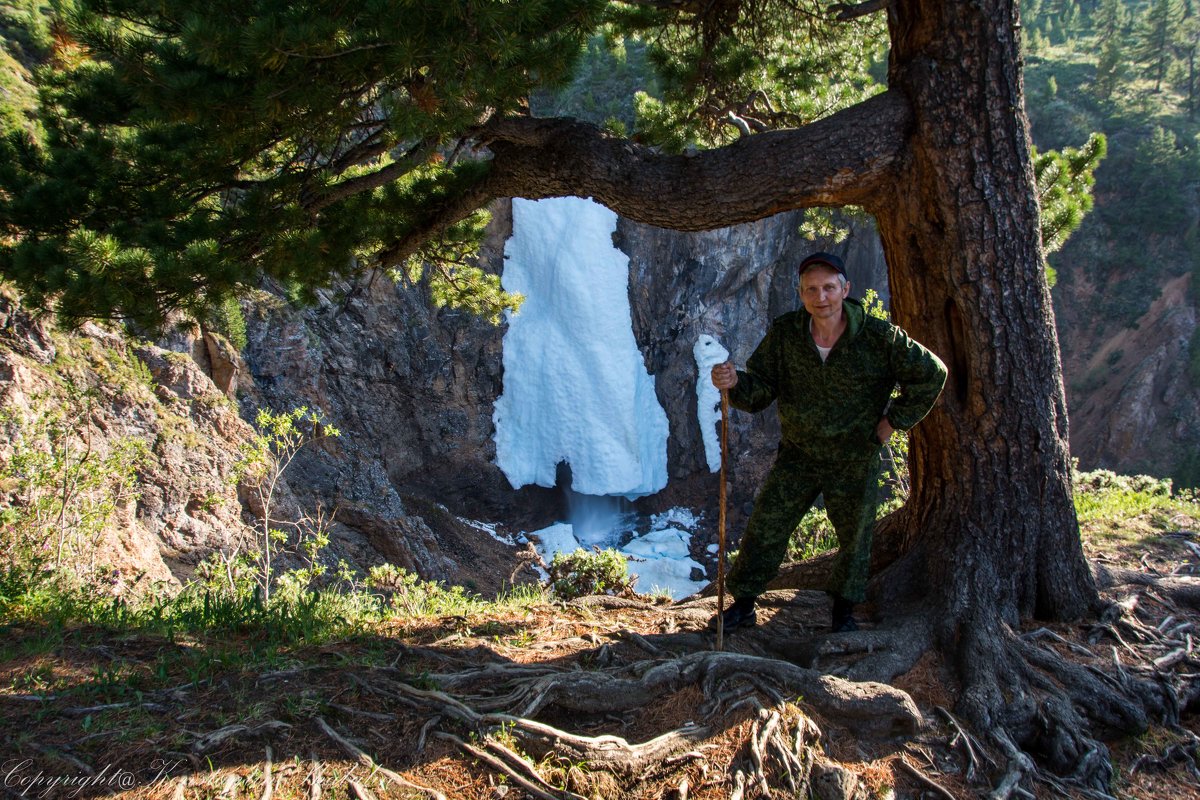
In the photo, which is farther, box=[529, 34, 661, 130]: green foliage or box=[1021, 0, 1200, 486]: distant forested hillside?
box=[1021, 0, 1200, 486]: distant forested hillside

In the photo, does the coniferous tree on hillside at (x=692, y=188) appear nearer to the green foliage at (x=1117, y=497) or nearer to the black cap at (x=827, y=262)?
the black cap at (x=827, y=262)

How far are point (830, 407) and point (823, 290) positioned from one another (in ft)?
1.65

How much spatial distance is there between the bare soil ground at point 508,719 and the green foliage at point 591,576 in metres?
2.27

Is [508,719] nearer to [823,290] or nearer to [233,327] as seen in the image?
[823,290]

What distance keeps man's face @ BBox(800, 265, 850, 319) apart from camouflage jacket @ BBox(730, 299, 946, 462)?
3.8 inches

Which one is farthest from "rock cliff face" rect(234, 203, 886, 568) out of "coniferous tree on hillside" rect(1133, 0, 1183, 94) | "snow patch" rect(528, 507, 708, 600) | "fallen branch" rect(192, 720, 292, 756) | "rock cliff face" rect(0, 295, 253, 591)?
"coniferous tree on hillside" rect(1133, 0, 1183, 94)

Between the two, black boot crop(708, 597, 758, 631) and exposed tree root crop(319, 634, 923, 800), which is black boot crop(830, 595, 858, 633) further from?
exposed tree root crop(319, 634, 923, 800)

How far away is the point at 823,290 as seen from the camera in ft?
9.79

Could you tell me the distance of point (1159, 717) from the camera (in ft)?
10.5

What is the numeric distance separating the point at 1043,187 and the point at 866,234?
58.3 feet

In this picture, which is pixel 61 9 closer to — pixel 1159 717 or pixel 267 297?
pixel 1159 717

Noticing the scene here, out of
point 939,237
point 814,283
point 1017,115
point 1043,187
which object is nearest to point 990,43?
point 1017,115

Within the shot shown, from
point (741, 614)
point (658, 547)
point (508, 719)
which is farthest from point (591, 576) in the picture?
point (658, 547)

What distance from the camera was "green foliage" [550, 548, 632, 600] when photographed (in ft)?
19.0
